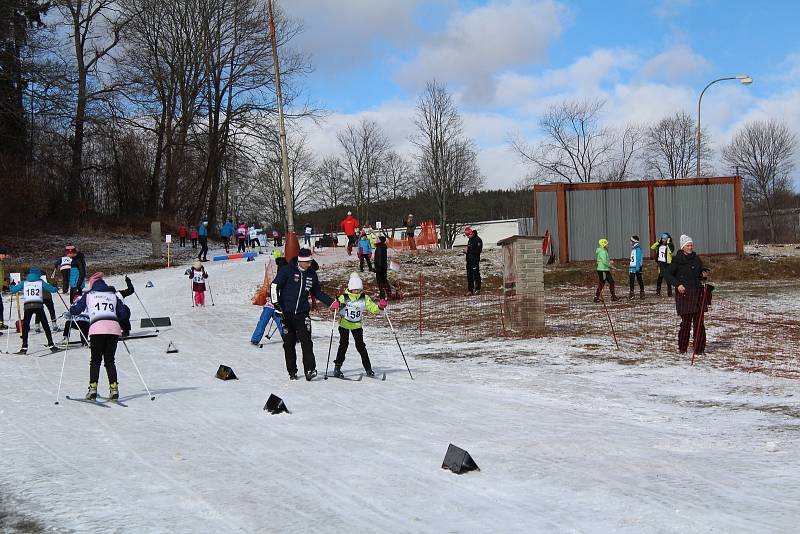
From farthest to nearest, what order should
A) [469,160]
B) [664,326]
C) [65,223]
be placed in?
[469,160] → [65,223] → [664,326]

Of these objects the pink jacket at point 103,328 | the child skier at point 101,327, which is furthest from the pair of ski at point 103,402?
the pink jacket at point 103,328

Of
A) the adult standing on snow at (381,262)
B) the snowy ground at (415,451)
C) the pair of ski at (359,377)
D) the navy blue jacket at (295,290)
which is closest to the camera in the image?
the snowy ground at (415,451)

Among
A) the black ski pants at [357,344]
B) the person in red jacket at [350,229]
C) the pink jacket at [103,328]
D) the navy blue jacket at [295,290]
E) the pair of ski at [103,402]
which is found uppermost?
the person in red jacket at [350,229]

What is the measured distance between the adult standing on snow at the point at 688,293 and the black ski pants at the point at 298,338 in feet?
19.3

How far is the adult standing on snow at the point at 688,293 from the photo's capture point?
12641 millimetres

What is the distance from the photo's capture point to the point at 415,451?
735 cm

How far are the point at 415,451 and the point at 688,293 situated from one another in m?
7.15

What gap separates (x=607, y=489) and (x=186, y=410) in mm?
5523

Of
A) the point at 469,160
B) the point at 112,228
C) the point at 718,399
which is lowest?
the point at 718,399

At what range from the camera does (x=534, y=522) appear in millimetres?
5363

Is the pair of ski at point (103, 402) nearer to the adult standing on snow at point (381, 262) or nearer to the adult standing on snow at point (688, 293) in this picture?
the adult standing on snow at point (688, 293)

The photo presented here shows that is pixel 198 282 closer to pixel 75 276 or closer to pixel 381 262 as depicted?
pixel 75 276

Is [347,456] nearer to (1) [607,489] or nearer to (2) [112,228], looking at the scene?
(1) [607,489]

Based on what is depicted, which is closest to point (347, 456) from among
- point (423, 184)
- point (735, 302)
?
point (735, 302)
